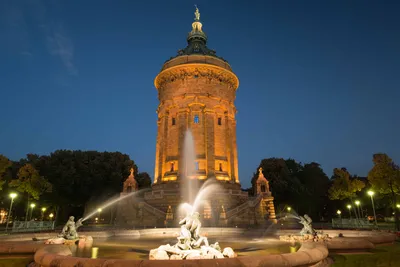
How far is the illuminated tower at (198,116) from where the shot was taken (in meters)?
41.3

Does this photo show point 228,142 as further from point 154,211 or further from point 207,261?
point 207,261

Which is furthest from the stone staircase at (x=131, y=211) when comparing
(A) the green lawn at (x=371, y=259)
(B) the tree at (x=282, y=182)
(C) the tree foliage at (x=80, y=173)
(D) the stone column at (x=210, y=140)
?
(B) the tree at (x=282, y=182)

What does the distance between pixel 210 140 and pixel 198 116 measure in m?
4.26

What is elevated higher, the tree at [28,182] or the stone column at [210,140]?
the stone column at [210,140]

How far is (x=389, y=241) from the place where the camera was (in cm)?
1448

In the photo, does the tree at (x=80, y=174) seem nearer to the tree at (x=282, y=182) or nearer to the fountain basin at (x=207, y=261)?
the tree at (x=282, y=182)

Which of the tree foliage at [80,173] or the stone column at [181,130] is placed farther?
the tree foliage at [80,173]

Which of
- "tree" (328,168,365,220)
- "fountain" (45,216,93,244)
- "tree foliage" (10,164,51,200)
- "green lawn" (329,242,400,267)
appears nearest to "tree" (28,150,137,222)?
"tree foliage" (10,164,51,200)

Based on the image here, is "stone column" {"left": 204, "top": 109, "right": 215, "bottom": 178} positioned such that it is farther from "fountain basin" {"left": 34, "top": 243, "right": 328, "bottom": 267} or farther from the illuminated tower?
"fountain basin" {"left": 34, "top": 243, "right": 328, "bottom": 267}

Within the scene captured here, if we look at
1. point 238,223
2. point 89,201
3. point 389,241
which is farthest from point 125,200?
point 389,241

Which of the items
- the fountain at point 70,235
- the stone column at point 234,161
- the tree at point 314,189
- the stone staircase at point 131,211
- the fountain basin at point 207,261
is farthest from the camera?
the tree at point 314,189

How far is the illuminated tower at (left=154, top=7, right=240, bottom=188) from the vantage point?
41.3 meters

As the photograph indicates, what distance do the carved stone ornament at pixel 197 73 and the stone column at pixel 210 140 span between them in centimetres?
593

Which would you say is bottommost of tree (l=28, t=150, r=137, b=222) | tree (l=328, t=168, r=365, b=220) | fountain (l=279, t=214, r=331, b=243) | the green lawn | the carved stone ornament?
the green lawn
